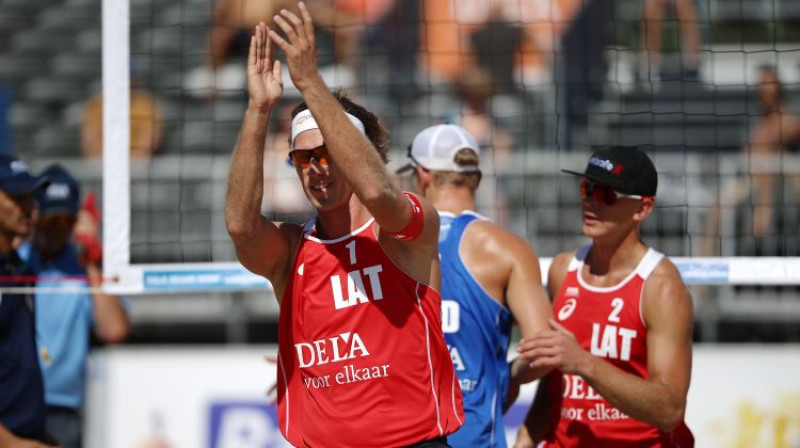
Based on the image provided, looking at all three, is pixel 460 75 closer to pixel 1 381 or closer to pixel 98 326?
pixel 98 326

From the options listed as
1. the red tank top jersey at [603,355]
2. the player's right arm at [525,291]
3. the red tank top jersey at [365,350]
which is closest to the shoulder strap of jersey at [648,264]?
the red tank top jersey at [603,355]

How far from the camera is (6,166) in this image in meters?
6.59

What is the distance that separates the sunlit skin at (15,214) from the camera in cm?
622

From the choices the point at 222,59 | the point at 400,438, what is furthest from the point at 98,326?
the point at 400,438

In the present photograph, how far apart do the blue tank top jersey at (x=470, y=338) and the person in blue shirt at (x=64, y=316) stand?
122 inches

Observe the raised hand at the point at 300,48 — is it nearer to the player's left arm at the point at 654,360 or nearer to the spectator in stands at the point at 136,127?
the player's left arm at the point at 654,360

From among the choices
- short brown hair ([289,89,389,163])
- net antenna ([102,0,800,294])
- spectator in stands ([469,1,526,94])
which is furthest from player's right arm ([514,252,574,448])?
spectator in stands ([469,1,526,94])

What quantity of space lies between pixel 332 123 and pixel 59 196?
453 cm

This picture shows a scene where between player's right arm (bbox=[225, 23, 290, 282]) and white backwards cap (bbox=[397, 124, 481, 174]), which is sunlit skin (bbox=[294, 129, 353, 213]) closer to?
player's right arm (bbox=[225, 23, 290, 282])

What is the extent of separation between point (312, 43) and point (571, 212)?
5.84 metres

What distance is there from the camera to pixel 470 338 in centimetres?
491

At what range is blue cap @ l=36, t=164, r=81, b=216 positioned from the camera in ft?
24.1

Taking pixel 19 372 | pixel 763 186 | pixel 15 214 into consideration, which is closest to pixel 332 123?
pixel 19 372

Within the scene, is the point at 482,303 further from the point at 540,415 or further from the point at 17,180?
the point at 17,180
